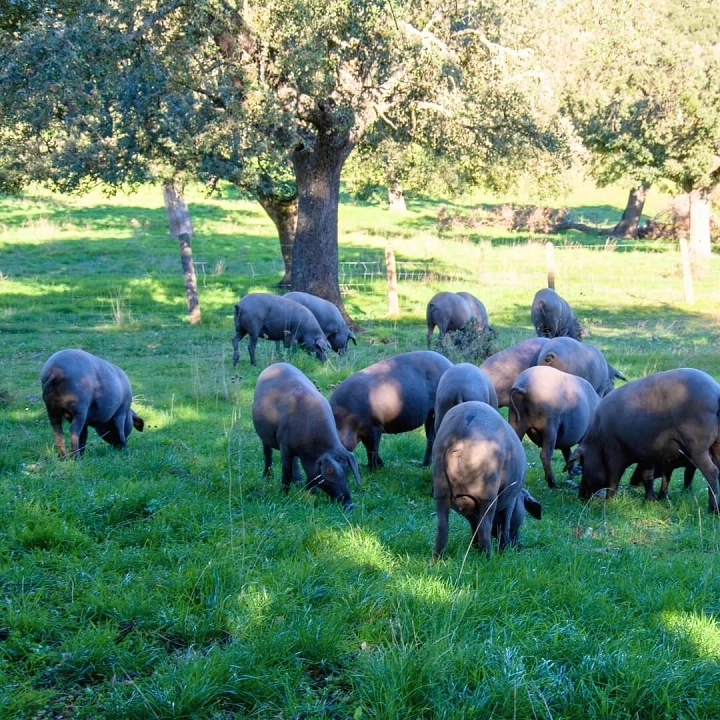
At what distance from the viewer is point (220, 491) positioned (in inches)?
304

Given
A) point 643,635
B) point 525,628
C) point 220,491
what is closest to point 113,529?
point 220,491

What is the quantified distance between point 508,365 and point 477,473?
15.6ft

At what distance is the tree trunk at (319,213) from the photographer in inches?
741

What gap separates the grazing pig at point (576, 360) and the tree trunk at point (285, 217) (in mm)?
13918

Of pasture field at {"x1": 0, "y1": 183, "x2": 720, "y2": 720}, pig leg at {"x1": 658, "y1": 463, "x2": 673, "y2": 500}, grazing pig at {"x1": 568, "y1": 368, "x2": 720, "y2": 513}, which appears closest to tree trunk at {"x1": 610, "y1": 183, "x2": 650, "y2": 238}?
pasture field at {"x1": 0, "y1": 183, "x2": 720, "y2": 720}

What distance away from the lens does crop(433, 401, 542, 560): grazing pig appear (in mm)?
6262

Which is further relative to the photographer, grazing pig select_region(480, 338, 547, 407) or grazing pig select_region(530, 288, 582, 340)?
grazing pig select_region(530, 288, 582, 340)

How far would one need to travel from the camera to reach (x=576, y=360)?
35.6 feet

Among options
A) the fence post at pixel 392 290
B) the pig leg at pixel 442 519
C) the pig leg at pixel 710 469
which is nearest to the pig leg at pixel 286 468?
the pig leg at pixel 442 519

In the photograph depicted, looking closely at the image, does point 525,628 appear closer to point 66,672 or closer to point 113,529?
point 66,672

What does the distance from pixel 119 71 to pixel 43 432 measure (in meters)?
6.12

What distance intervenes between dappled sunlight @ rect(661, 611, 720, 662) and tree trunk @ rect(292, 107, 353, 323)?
14.5 meters

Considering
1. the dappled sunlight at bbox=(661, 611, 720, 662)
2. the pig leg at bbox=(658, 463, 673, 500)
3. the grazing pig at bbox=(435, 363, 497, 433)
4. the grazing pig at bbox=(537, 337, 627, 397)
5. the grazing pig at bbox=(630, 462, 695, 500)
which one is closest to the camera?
the dappled sunlight at bbox=(661, 611, 720, 662)

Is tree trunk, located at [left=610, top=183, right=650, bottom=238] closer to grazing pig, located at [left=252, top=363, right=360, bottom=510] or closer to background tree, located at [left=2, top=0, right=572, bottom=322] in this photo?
background tree, located at [left=2, top=0, right=572, bottom=322]
